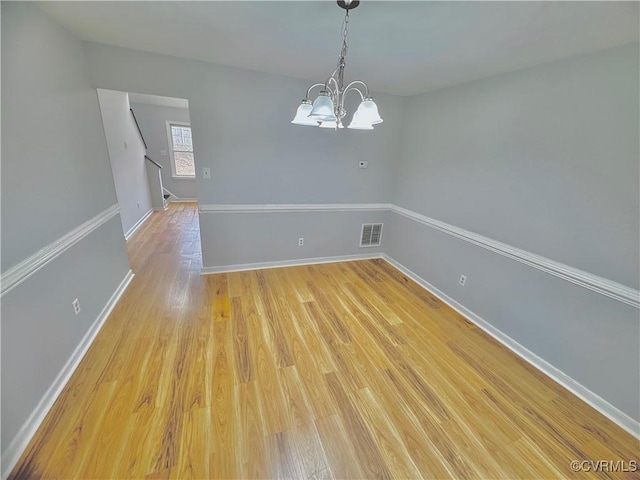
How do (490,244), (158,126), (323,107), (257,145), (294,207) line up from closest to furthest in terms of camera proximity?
(323,107), (490,244), (257,145), (294,207), (158,126)

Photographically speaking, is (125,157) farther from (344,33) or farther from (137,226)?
(344,33)

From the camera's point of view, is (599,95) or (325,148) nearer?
(599,95)

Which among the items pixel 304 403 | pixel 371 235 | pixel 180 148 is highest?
pixel 180 148

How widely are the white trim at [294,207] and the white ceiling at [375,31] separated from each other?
4.69ft

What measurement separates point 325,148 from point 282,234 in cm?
120

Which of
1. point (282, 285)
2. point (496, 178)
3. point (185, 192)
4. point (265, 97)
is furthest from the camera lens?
point (185, 192)

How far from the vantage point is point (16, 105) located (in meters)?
1.34

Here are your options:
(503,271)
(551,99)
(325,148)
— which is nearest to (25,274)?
(325,148)

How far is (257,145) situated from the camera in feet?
9.20

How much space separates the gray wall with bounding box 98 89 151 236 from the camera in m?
3.67

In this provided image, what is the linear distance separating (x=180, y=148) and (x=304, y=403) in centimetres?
700

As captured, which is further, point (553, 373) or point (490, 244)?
point (490, 244)

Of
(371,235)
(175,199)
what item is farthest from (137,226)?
(371,235)

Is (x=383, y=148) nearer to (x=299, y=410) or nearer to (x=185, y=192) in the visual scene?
(x=299, y=410)
